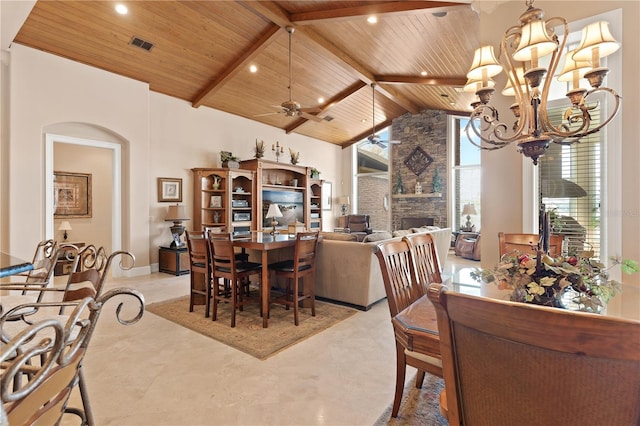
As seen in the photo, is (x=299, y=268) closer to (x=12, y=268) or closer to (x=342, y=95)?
(x=12, y=268)

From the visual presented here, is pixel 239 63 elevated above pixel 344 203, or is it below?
above

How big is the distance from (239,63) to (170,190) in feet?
9.07

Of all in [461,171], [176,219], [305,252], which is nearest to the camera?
[305,252]

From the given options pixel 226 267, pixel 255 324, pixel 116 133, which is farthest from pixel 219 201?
pixel 255 324

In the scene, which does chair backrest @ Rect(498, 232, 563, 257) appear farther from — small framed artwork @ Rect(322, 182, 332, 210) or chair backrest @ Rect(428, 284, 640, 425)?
small framed artwork @ Rect(322, 182, 332, 210)

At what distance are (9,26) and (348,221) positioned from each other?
7.83 m

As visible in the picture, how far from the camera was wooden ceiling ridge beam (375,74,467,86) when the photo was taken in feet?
19.9

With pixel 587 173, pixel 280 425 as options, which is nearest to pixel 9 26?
pixel 280 425

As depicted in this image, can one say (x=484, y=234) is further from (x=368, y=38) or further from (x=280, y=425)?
(x=368, y=38)

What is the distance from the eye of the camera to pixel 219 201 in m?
6.83

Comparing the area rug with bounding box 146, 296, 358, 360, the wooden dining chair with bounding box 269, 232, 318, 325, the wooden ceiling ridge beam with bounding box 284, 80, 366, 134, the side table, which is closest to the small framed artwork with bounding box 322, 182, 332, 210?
the wooden ceiling ridge beam with bounding box 284, 80, 366, 134

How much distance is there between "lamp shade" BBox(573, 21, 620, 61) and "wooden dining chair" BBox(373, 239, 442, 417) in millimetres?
1569

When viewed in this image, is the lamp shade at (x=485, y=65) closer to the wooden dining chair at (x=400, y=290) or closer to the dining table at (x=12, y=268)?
the wooden dining chair at (x=400, y=290)

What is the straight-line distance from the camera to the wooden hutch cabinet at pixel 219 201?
6.56 meters
